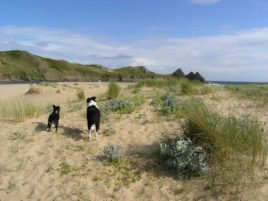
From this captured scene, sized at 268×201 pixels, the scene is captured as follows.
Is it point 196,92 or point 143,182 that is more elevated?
point 196,92

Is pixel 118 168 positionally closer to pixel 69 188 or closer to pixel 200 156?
pixel 69 188

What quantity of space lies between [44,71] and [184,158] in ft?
A: 272

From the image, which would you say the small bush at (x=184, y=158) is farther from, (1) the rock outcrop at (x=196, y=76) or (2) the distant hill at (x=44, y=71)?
(2) the distant hill at (x=44, y=71)

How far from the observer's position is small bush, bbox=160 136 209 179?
6527mm

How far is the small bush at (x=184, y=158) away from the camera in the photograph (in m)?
6.53

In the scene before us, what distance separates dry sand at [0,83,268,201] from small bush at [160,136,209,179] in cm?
23

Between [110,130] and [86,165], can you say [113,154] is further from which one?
[110,130]

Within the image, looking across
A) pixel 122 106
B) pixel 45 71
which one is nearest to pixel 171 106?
pixel 122 106

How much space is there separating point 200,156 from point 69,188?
2354 mm

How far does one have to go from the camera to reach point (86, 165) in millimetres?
7523

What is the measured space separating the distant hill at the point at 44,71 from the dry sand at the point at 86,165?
68023 mm

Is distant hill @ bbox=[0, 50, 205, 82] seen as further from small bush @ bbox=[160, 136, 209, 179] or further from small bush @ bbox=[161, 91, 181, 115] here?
small bush @ bbox=[160, 136, 209, 179]

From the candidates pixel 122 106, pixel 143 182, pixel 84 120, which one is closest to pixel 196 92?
pixel 122 106

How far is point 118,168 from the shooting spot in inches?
283
